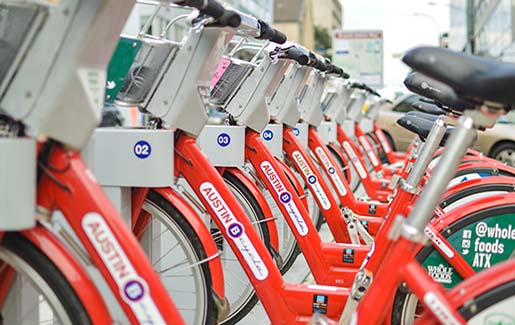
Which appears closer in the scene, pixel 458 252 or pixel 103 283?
pixel 103 283

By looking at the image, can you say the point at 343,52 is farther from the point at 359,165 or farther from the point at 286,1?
the point at 286,1

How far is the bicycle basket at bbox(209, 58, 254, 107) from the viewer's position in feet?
13.7

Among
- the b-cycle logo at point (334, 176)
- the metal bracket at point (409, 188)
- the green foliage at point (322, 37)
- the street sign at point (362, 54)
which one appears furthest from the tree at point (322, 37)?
the metal bracket at point (409, 188)

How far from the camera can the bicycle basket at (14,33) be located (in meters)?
2.27

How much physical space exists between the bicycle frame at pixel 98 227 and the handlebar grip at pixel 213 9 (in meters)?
0.91

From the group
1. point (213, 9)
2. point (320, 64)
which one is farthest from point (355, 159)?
point (213, 9)

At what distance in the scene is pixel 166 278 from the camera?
338 centimetres

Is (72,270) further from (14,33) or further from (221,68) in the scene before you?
(221,68)

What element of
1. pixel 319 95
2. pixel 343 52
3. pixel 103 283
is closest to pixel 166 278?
pixel 103 283

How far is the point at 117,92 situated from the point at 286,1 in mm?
47024

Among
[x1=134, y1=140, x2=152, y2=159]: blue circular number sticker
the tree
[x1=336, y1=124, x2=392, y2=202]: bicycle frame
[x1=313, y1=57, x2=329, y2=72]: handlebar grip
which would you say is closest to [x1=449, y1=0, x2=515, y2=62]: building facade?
[x1=336, y1=124, x2=392, y2=202]: bicycle frame

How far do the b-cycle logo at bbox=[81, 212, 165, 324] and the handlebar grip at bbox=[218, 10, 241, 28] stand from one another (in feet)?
3.48

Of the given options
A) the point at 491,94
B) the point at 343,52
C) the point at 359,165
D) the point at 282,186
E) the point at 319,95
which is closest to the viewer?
the point at 491,94

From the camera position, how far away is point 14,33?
241cm
